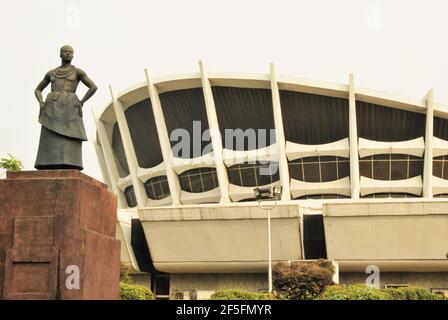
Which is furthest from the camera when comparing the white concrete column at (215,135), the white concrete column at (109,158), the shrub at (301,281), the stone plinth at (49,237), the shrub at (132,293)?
the white concrete column at (109,158)

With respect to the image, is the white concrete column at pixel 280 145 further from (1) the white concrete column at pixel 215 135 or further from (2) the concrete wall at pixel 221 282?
(2) the concrete wall at pixel 221 282

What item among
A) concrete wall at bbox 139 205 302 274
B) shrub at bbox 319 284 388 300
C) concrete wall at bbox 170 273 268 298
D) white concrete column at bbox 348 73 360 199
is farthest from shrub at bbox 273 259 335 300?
white concrete column at bbox 348 73 360 199

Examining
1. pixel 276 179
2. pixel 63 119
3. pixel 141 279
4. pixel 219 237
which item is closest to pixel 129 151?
pixel 141 279

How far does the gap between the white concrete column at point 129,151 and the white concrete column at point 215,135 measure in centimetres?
613

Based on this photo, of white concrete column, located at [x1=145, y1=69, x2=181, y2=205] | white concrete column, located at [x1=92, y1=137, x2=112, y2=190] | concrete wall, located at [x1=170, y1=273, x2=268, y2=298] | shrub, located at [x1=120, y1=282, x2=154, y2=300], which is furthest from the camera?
white concrete column, located at [x1=92, y1=137, x2=112, y2=190]

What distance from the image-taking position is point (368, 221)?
32.2 m

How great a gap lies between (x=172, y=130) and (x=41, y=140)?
29.0 metres

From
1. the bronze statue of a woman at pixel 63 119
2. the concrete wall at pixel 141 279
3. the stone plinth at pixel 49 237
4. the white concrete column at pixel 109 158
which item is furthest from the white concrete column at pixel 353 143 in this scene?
the stone plinth at pixel 49 237

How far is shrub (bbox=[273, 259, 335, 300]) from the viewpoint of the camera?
2552 centimetres

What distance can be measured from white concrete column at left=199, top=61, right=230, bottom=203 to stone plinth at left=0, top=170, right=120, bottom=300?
26821 millimetres

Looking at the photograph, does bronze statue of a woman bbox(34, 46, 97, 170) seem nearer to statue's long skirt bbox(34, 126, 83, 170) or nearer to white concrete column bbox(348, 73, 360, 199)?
statue's long skirt bbox(34, 126, 83, 170)

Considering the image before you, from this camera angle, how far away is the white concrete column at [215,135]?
126 ft

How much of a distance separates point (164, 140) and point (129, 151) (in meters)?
3.56
